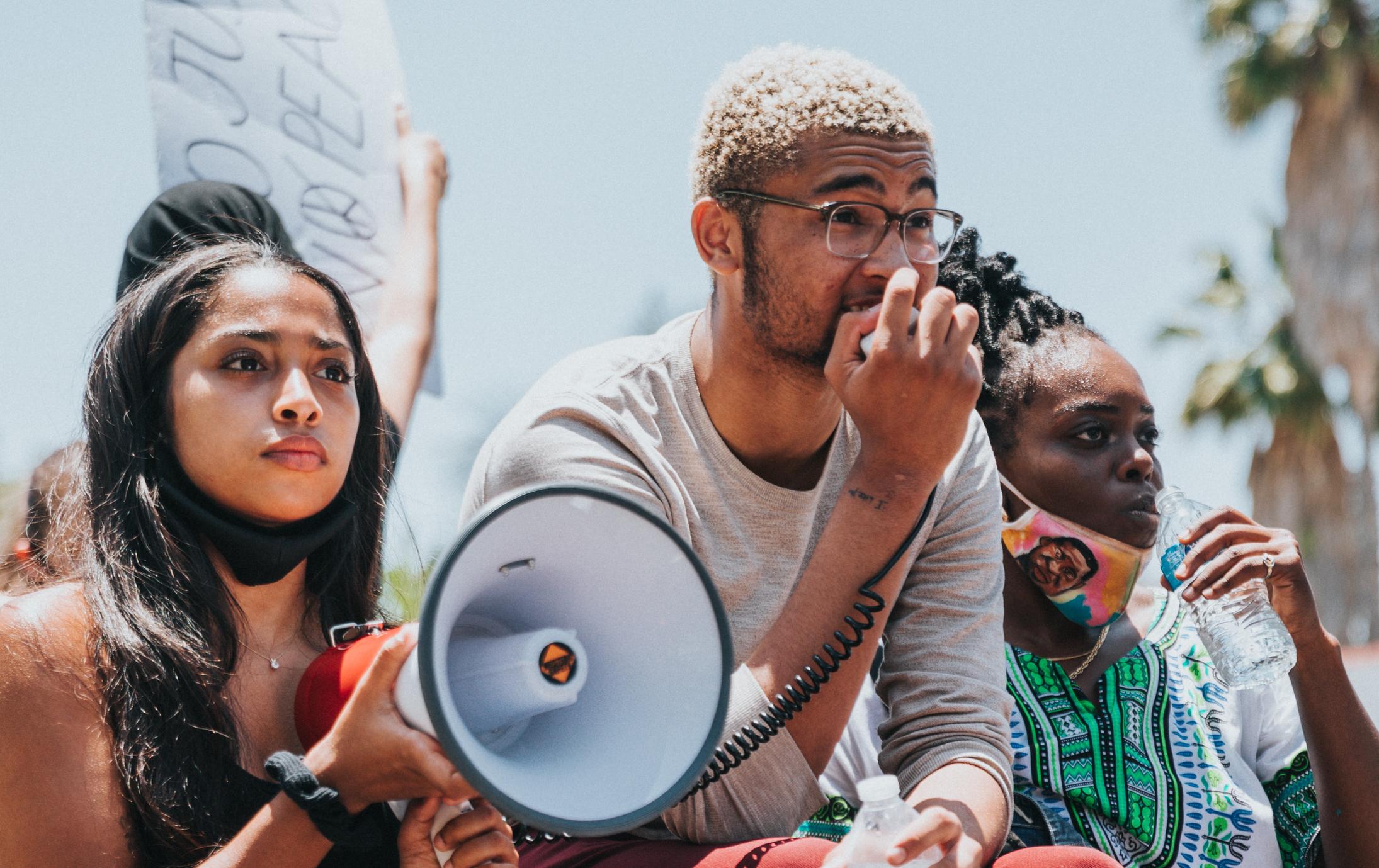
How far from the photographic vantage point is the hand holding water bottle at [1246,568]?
328cm

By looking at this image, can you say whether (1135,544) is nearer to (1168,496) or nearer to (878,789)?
(1168,496)

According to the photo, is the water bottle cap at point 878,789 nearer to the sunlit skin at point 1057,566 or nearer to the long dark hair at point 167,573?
the long dark hair at point 167,573

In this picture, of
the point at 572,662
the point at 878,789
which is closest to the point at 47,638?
the point at 572,662

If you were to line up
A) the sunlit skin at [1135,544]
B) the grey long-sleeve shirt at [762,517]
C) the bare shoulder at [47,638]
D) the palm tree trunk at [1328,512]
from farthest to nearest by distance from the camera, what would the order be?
the palm tree trunk at [1328,512], the sunlit skin at [1135,544], the grey long-sleeve shirt at [762,517], the bare shoulder at [47,638]

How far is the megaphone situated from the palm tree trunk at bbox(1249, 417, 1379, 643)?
18.4 metres

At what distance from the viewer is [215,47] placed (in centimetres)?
391

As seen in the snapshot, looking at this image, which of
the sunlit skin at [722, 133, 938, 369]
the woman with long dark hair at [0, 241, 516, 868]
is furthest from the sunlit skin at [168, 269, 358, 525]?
the sunlit skin at [722, 133, 938, 369]

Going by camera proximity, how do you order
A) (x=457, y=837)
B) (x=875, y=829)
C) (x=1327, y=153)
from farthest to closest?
1. (x=1327, y=153)
2. (x=875, y=829)
3. (x=457, y=837)

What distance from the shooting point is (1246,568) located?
129 inches

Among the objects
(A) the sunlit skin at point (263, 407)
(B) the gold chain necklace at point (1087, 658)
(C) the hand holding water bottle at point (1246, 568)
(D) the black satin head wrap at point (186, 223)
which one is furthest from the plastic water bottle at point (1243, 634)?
(D) the black satin head wrap at point (186, 223)

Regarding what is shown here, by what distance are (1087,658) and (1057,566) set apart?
0.81 ft

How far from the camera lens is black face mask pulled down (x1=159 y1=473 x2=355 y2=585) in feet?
8.26

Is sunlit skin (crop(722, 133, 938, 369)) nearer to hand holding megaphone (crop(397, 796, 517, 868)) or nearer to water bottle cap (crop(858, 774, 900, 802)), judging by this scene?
water bottle cap (crop(858, 774, 900, 802))

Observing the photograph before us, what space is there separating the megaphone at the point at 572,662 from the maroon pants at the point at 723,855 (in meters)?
0.39
